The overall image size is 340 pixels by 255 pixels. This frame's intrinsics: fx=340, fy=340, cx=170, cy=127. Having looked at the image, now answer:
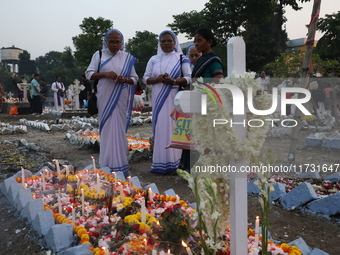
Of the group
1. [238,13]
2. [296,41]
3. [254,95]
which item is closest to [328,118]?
[254,95]

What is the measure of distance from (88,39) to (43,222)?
34472 millimetres

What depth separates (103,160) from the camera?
5.30 m

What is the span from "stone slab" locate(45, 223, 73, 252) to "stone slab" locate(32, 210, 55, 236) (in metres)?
0.18

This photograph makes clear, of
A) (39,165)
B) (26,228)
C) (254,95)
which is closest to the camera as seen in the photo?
(254,95)

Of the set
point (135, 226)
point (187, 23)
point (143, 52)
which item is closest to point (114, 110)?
Answer: point (135, 226)

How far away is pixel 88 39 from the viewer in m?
35.2

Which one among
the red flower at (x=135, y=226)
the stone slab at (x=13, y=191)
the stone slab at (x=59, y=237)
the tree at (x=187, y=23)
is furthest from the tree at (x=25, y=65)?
the red flower at (x=135, y=226)

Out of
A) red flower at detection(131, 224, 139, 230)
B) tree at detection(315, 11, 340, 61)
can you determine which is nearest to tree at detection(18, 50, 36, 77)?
tree at detection(315, 11, 340, 61)

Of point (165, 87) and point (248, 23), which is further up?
point (248, 23)

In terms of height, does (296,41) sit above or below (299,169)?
above

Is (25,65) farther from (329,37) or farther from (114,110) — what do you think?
(114,110)

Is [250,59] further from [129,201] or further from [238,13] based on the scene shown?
[129,201]

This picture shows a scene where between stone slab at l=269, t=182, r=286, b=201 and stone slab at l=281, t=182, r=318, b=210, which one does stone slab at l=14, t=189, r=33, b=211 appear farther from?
stone slab at l=281, t=182, r=318, b=210

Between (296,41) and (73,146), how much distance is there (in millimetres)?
32565
